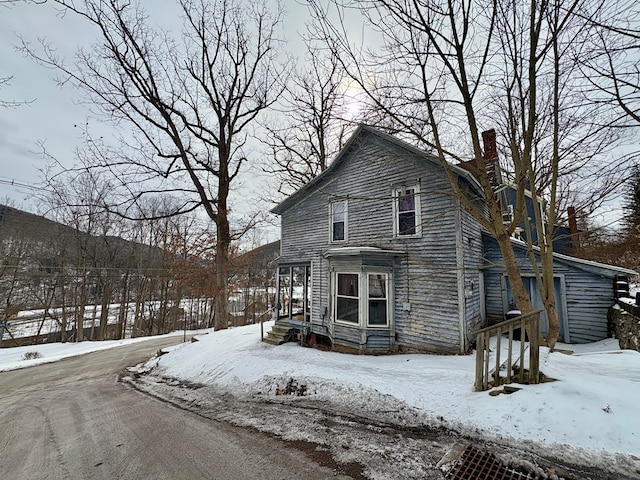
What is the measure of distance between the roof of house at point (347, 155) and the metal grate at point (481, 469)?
6538 mm

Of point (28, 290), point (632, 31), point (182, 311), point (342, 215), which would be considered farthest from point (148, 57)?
point (182, 311)

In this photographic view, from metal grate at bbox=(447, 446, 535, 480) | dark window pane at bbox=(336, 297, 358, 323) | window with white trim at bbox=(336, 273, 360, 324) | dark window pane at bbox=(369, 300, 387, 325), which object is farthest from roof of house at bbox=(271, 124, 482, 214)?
metal grate at bbox=(447, 446, 535, 480)

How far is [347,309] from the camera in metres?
8.86

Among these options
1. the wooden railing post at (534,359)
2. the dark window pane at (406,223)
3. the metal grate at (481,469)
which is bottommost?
the metal grate at (481,469)

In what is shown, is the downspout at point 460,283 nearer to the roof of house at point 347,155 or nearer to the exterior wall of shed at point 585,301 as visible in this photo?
the exterior wall of shed at point 585,301

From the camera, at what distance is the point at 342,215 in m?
10.2

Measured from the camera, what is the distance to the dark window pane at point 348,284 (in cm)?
876

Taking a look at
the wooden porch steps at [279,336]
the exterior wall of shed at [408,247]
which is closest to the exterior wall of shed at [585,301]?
the exterior wall of shed at [408,247]

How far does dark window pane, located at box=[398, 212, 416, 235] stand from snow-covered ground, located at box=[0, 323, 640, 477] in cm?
380

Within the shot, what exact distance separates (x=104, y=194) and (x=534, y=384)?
16313 millimetres

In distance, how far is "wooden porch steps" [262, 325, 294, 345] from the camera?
32.6ft

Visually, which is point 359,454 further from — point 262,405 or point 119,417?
point 119,417

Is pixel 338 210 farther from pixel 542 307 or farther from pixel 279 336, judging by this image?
pixel 542 307

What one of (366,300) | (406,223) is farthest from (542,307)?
(366,300)
